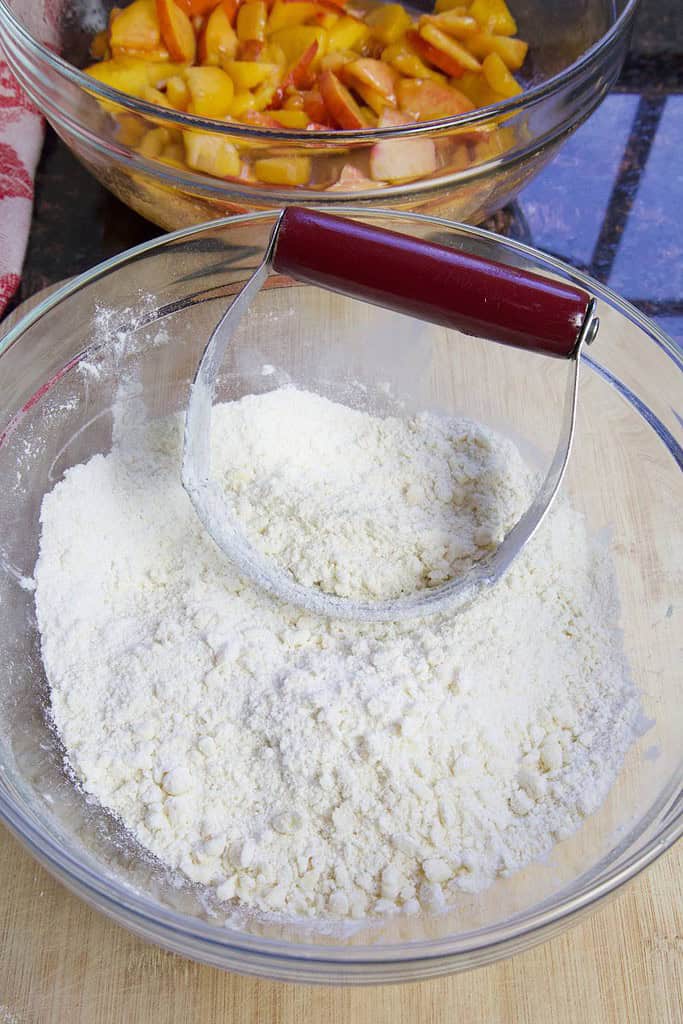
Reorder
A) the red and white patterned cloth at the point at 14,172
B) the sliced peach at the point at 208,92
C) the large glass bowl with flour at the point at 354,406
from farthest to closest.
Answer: the red and white patterned cloth at the point at 14,172
the sliced peach at the point at 208,92
the large glass bowl with flour at the point at 354,406

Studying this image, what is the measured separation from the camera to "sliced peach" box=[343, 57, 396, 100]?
3.97ft

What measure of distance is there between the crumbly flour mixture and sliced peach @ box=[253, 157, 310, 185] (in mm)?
257

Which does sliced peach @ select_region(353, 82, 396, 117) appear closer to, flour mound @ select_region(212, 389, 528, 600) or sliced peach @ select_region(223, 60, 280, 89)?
sliced peach @ select_region(223, 60, 280, 89)

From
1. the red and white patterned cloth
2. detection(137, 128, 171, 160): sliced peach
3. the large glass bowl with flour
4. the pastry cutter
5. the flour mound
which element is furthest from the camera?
the red and white patterned cloth

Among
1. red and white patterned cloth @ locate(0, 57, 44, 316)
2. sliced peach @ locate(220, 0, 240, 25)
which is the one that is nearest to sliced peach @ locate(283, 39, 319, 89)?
sliced peach @ locate(220, 0, 240, 25)

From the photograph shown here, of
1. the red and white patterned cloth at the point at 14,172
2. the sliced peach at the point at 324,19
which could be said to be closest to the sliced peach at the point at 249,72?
the sliced peach at the point at 324,19

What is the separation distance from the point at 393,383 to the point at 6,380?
1.39ft

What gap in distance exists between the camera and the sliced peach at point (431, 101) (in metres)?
1.20

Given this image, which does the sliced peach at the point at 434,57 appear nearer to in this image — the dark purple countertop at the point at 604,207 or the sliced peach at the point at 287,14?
the sliced peach at the point at 287,14

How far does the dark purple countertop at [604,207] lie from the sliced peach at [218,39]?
10.0 inches

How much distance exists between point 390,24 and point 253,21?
185 millimetres

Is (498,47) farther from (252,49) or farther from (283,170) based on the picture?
(283,170)

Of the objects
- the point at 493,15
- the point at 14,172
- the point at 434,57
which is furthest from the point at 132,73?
the point at 493,15

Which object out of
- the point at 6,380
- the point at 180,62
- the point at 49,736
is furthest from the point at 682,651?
the point at 180,62
